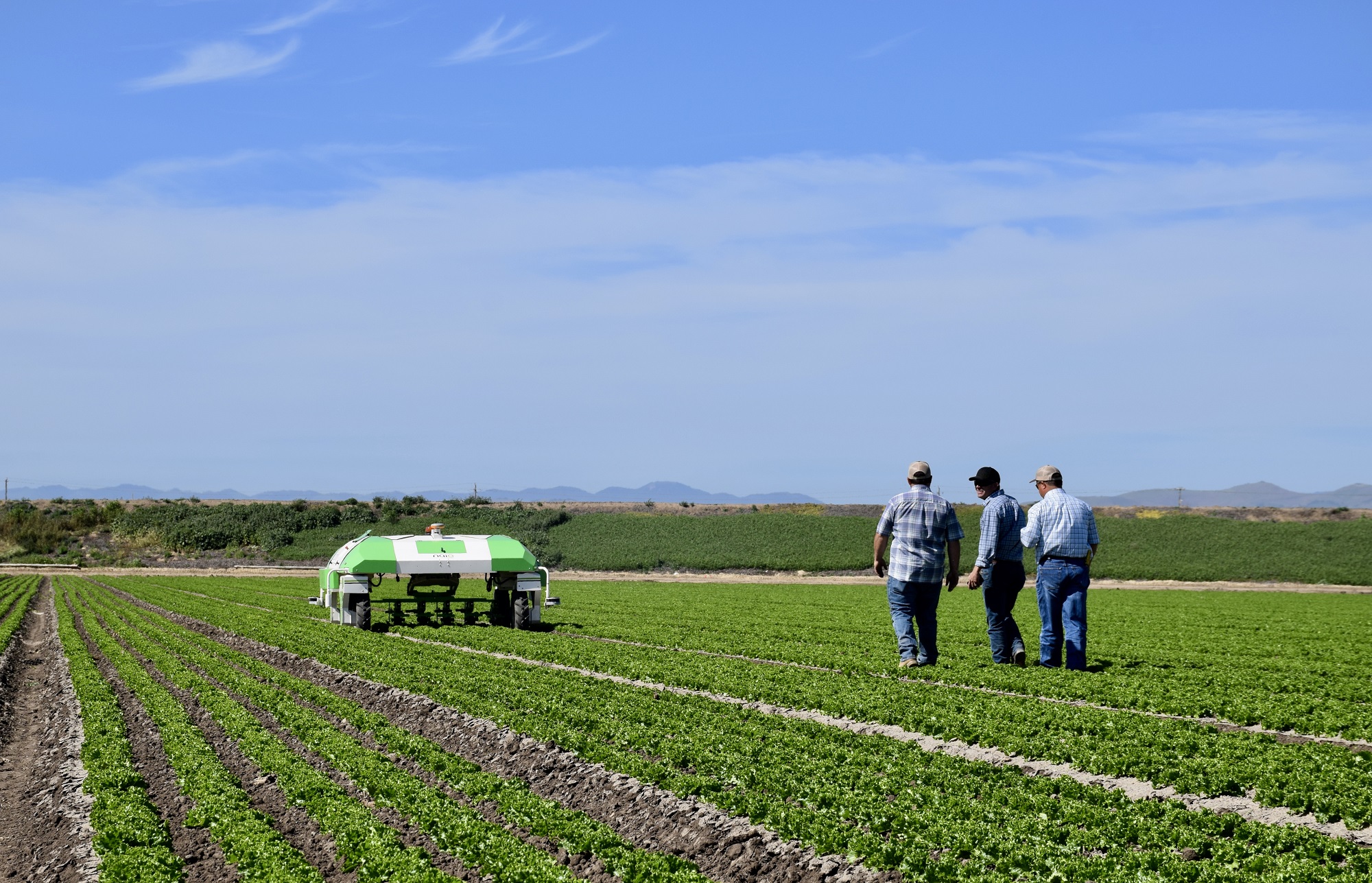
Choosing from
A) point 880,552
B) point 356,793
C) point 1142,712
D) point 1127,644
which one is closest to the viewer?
point 356,793

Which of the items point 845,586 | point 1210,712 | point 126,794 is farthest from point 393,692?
point 845,586

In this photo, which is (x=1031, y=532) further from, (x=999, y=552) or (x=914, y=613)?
(x=914, y=613)

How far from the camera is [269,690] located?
13.6m

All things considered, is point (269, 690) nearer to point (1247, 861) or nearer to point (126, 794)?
point (126, 794)

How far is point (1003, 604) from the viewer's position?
13.1 metres

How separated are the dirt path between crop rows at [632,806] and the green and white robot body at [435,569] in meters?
8.14

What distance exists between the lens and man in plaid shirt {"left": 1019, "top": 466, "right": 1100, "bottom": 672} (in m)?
12.5

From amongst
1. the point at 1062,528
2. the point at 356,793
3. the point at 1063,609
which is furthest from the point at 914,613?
the point at 356,793

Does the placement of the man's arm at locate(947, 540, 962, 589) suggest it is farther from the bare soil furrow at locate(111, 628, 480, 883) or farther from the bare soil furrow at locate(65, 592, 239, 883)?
the bare soil furrow at locate(65, 592, 239, 883)

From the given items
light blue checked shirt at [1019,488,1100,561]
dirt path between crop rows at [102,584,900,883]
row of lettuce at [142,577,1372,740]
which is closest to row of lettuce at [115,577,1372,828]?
row of lettuce at [142,577,1372,740]

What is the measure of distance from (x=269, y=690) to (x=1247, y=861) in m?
11.1

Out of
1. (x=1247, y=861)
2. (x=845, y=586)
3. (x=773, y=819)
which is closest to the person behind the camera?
(x=1247, y=861)

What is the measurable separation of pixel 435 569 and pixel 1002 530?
462 inches

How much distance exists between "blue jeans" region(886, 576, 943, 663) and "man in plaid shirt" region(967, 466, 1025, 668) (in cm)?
54
